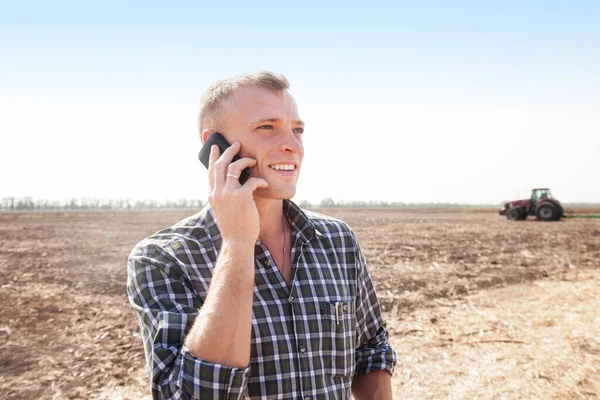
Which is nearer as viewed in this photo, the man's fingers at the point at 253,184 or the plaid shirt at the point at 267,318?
the plaid shirt at the point at 267,318

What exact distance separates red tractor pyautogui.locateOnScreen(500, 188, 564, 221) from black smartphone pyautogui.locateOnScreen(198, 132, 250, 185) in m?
32.0

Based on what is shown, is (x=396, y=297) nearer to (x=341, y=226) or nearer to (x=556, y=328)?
(x=556, y=328)

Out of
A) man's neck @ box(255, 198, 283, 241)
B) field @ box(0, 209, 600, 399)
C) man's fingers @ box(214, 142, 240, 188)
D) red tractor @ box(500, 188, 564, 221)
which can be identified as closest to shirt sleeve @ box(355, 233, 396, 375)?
man's neck @ box(255, 198, 283, 241)

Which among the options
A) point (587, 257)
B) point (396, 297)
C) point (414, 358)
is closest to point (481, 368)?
point (414, 358)

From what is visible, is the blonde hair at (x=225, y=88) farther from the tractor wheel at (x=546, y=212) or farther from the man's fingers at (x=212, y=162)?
the tractor wheel at (x=546, y=212)

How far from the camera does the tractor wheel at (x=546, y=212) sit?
96.7 ft

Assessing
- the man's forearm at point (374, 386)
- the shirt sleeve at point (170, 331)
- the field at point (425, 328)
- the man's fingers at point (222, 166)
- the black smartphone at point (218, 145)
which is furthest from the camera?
the field at point (425, 328)

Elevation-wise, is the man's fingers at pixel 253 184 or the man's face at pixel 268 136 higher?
the man's face at pixel 268 136

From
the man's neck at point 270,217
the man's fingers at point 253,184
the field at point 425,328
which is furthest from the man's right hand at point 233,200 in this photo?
the field at point 425,328

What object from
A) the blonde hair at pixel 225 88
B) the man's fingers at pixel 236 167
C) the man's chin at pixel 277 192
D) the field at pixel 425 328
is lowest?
the field at pixel 425 328

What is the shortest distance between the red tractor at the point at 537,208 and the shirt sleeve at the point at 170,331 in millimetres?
32290

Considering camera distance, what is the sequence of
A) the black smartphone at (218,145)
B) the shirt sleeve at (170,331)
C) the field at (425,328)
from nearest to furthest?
the shirt sleeve at (170,331)
the black smartphone at (218,145)
the field at (425,328)

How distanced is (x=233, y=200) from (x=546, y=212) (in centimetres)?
3253

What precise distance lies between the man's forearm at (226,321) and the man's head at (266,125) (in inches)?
17.7
